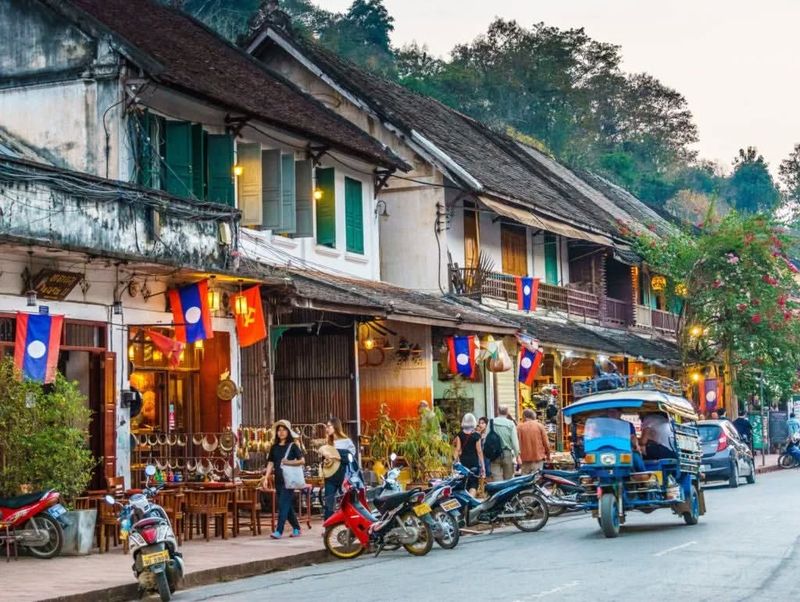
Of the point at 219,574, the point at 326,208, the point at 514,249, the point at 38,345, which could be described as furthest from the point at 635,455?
the point at 514,249

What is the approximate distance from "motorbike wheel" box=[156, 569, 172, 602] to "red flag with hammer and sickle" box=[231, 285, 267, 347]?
7336mm

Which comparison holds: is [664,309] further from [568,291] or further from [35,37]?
[35,37]

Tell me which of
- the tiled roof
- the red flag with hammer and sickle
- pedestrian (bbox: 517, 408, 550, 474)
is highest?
the tiled roof

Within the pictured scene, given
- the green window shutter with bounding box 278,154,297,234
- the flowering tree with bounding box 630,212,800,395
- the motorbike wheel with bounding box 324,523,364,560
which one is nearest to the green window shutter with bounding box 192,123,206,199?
the green window shutter with bounding box 278,154,297,234

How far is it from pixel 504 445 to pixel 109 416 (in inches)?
300

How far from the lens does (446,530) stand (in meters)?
17.0

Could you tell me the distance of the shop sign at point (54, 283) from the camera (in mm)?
16797

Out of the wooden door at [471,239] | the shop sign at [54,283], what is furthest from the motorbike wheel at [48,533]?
the wooden door at [471,239]

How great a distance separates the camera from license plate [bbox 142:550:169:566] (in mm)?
12922

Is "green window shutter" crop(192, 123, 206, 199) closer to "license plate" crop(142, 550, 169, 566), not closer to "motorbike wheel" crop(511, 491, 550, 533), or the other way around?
"motorbike wheel" crop(511, 491, 550, 533)

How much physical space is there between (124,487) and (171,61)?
7298 mm

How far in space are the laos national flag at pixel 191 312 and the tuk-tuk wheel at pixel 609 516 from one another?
19.7 ft

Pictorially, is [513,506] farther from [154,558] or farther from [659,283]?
[659,283]

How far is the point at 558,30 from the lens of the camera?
2899 inches
